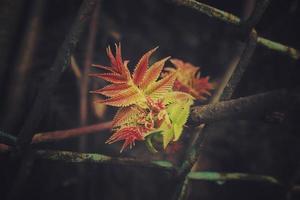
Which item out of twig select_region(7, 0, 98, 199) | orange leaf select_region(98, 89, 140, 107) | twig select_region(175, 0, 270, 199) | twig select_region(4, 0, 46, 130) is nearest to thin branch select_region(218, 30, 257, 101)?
twig select_region(175, 0, 270, 199)

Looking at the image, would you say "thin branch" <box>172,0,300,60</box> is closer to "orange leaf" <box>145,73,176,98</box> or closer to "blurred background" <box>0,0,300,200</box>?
"blurred background" <box>0,0,300,200</box>

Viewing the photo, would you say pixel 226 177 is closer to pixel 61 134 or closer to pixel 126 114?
pixel 126 114

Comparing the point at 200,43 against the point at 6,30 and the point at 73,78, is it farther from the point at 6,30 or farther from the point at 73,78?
the point at 6,30

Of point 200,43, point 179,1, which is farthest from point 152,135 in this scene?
point 200,43

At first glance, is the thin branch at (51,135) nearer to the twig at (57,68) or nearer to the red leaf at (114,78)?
the twig at (57,68)

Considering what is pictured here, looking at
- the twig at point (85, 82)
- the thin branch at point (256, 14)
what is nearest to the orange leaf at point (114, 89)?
the thin branch at point (256, 14)
